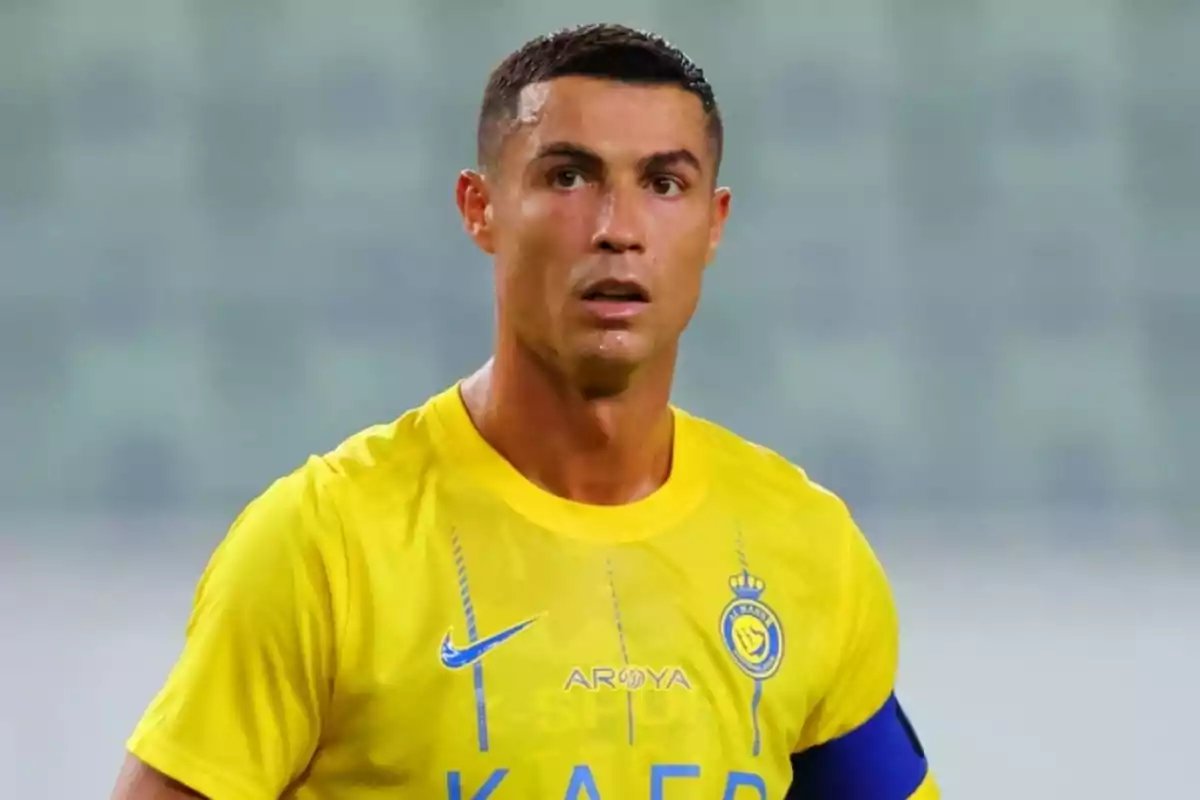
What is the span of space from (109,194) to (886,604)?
1313mm

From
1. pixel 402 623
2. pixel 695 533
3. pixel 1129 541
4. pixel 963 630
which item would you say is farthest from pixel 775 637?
pixel 1129 541

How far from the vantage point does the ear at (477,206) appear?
1.28m

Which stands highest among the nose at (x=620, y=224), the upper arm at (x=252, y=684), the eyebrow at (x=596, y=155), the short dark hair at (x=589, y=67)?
the short dark hair at (x=589, y=67)

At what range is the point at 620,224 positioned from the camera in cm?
118

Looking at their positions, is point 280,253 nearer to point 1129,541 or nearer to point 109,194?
point 109,194

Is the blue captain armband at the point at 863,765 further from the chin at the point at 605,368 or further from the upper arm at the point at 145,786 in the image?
the upper arm at the point at 145,786

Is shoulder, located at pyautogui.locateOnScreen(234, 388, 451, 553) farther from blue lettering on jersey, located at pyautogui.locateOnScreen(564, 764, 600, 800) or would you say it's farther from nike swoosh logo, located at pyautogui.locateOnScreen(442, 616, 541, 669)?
blue lettering on jersey, located at pyautogui.locateOnScreen(564, 764, 600, 800)

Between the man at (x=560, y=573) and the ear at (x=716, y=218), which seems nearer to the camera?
the man at (x=560, y=573)

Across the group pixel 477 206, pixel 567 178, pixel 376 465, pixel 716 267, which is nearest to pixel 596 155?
pixel 567 178

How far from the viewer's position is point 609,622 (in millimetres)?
1210

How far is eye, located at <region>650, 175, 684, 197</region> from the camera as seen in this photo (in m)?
1.22

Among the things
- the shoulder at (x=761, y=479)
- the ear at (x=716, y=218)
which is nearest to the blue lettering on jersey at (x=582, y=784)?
the shoulder at (x=761, y=479)

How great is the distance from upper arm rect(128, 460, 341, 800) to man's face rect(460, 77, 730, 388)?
0.23 metres

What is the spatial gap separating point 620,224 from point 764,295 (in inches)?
45.4
